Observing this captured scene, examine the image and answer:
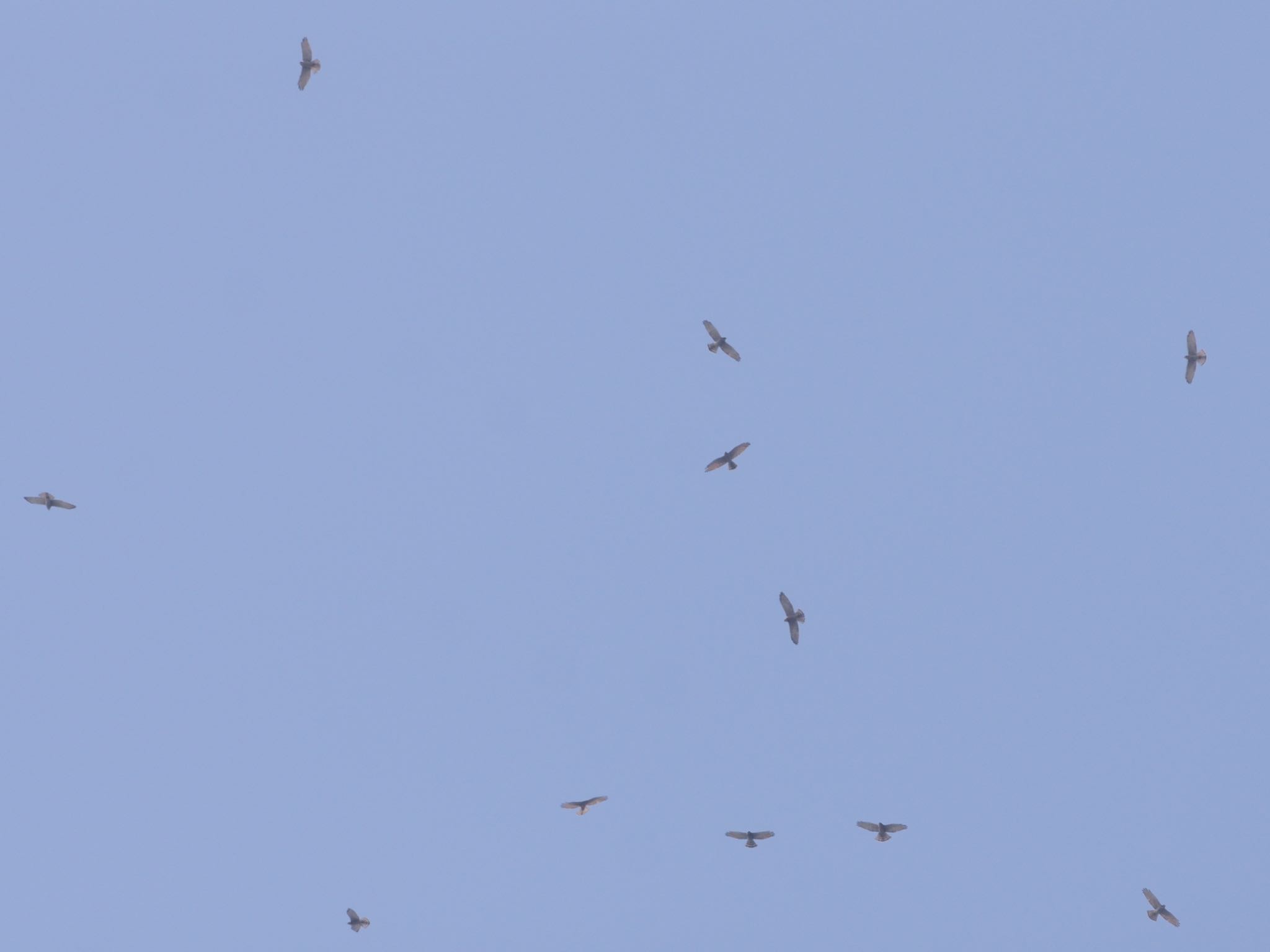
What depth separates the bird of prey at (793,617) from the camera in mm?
51812

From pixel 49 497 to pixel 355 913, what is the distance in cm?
2013

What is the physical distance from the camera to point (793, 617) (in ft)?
171

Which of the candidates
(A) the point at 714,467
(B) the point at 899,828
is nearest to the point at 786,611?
(A) the point at 714,467

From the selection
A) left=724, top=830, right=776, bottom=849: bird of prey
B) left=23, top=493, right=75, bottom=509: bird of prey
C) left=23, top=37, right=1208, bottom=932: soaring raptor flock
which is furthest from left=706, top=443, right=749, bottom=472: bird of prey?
left=23, top=493, right=75, bottom=509: bird of prey

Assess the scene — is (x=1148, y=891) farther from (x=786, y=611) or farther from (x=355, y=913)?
(x=355, y=913)

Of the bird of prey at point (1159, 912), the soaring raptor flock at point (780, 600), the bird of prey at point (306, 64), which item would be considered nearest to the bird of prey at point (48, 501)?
the soaring raptor flock at point (780, 600)

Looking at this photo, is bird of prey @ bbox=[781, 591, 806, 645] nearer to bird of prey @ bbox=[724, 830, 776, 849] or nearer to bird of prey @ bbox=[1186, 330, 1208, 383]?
bird of prey @ bbox=[724, 830, 776, 849]

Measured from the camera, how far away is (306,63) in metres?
51.0

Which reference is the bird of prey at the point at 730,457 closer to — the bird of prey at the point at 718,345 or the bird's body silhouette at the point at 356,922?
the bird of prey at the point at 718,345

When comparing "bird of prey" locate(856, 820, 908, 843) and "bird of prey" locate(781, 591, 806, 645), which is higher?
"bird of prey" locate(781, 591, 806, 645)

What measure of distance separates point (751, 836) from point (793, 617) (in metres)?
9.03

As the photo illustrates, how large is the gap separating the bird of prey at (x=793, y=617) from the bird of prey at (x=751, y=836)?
771cm

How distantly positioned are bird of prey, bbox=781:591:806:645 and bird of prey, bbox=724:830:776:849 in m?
7.71

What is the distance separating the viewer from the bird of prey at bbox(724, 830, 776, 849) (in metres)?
52.6
